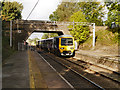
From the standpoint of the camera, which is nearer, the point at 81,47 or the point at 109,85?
the point at 109,85

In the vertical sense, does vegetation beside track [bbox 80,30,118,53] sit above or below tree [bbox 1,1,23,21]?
below

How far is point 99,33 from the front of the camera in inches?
1537

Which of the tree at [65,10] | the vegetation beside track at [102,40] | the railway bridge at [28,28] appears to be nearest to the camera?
the vegetation beside track at [102,40]

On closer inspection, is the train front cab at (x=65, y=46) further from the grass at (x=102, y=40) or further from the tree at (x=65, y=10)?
the tree at (x=65, y=10)

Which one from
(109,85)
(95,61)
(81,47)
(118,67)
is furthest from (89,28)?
(109,85)

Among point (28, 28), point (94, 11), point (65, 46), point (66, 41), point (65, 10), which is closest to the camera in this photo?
point (65, 46)

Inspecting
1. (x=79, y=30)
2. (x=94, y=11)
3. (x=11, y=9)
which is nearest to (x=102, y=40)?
(x=79, y=30)

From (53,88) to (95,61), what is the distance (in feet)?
35.8

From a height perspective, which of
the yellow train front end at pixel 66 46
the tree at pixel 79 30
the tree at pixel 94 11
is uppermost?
the tree at pixel 94 11

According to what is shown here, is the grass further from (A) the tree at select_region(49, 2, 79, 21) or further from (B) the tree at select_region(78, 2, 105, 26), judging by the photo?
(A) the tree at select_region(49, 2, 79, 21)

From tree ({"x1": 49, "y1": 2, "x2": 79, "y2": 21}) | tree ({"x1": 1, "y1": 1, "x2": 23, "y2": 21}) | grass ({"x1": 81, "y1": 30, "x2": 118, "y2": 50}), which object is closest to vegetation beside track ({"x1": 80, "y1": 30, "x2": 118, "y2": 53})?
grass ({"x1": 81, "y1": 30, "x2": 118, "y2": 50})

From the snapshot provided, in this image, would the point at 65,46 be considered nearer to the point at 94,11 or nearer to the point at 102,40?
the point at 102,40

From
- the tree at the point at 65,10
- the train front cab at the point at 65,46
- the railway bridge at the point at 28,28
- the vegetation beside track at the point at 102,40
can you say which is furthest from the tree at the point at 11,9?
the train front cab at the point at 65,46

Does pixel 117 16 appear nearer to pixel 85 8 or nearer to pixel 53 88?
pixel 53 88
